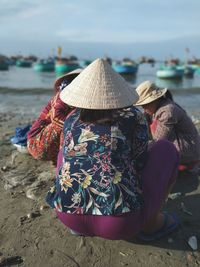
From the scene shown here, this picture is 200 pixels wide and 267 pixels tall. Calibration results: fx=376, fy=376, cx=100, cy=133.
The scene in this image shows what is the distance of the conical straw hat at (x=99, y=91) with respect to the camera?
8.04ft

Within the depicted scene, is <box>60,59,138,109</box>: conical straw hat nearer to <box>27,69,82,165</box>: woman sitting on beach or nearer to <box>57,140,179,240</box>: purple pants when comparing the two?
<box>57,140,179,240</box>: purple pants

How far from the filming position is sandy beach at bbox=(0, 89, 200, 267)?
2682mm

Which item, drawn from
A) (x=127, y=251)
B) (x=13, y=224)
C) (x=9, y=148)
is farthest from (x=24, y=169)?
(x=127, y=251)

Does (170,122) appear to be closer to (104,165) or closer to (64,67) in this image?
(104,165)

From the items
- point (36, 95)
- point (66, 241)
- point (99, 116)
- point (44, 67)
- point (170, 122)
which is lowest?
point (44, 67)

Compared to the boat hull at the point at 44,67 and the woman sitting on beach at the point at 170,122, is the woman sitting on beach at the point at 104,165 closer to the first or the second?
the woman sitting on beach at the point at 170,122

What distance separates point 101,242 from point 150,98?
5.35ft

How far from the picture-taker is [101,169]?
2.42 metres

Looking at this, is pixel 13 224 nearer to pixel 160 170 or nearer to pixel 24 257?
pixel 24 257

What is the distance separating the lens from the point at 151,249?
9.15 feet

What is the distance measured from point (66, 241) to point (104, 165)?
869 millimetres

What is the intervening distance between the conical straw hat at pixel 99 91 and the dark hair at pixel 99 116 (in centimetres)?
6

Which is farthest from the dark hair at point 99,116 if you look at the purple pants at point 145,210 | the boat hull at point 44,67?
the boat hull at point 44,67

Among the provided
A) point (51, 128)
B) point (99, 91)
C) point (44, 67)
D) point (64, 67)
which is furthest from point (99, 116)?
point (44, 67)
